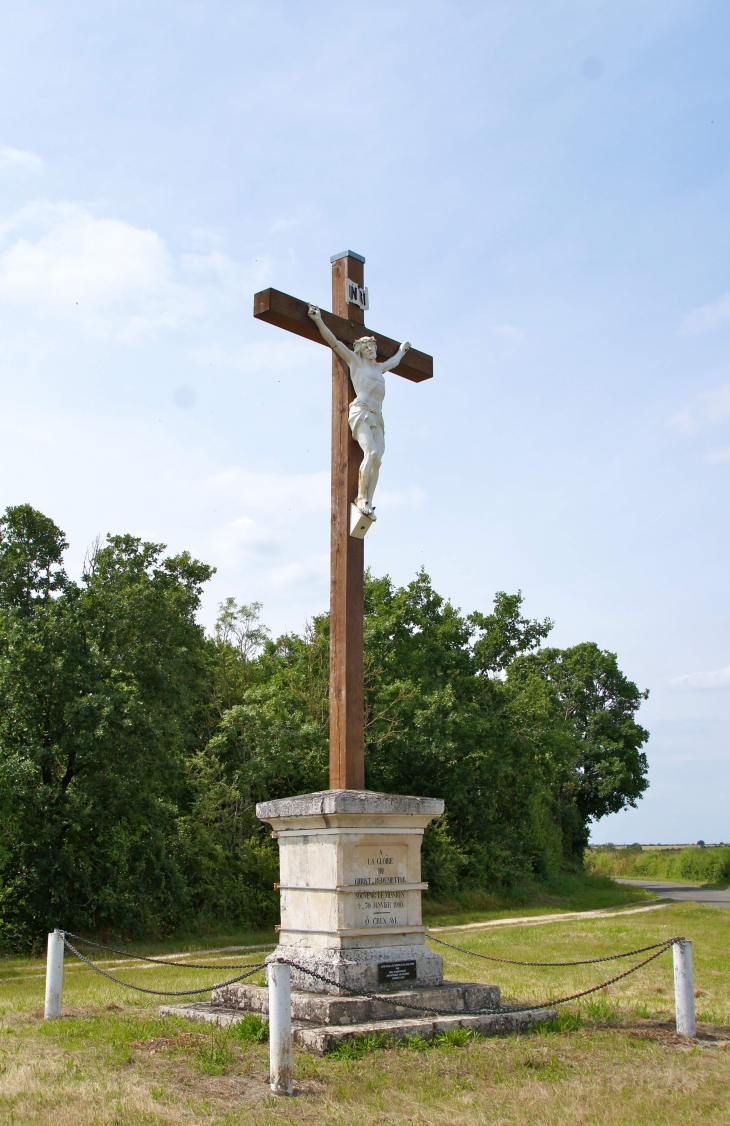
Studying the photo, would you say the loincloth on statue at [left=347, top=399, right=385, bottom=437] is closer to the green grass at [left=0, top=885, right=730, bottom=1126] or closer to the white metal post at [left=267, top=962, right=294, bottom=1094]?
the white metal post at [left=267, top=962, right=294, bottom=1094]

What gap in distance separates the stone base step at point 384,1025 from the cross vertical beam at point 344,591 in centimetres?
190

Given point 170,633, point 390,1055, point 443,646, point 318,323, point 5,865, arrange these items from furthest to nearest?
point 443,646 → point 170,633 → point 5,865 → point 318,323 → point 390,1055

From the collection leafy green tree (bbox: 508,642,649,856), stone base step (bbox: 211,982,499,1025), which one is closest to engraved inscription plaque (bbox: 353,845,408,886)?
stone base step (bbox: 211,982,499,1025)

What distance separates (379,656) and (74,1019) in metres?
20.2

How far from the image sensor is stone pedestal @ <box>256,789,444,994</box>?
7586 millimetres

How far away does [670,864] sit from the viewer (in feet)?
150

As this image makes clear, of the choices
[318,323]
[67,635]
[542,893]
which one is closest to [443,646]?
[542,893]

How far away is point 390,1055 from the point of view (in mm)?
6457

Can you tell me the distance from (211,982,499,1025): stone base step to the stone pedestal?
7.4 inches

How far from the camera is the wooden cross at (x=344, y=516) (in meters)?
8.22

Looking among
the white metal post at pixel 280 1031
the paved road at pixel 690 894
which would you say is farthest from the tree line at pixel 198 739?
the white metal post at pixel 280 1031

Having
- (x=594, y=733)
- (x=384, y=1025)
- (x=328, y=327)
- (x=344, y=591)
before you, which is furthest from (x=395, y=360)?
(x=594, y=733)

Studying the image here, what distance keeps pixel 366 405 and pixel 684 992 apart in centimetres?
560

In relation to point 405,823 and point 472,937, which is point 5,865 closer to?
point 472,937
